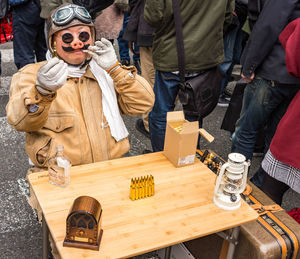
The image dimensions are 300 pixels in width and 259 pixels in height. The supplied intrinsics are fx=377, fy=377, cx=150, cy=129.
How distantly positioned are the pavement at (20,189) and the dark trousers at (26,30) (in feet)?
2.19

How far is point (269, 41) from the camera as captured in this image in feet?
8.95

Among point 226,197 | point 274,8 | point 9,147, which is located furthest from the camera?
point 9,147

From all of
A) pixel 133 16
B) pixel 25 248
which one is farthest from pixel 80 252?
pixel 133 16

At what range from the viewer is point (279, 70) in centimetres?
273

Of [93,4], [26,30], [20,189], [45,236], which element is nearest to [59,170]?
[45,236]

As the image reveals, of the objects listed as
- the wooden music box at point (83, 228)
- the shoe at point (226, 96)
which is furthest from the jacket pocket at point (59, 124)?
the shoe at point (226, 96)

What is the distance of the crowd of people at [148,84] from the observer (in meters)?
2.20

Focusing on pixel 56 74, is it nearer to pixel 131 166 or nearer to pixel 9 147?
pixel 131 166

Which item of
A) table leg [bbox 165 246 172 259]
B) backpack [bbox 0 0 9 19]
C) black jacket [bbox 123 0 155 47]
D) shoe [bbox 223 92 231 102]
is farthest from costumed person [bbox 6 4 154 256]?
shoe [bbox 223 92 231 102]

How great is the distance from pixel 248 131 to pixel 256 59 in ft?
2.04

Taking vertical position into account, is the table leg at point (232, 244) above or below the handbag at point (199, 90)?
below

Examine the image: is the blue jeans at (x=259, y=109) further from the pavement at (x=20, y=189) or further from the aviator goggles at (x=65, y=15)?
the aviator goggles at (x=65, y=15)

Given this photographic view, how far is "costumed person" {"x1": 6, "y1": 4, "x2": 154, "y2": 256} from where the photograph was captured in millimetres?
2223

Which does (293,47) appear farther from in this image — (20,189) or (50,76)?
(20,189)
